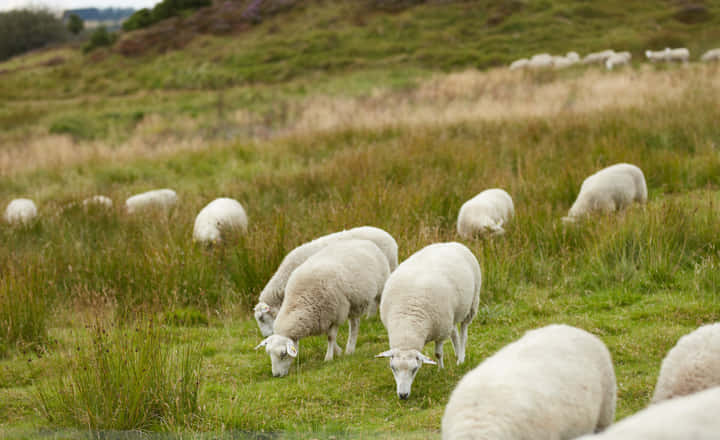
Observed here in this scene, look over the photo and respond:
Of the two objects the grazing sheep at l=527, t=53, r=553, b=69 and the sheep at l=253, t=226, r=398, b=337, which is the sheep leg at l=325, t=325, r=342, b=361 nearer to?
the sheep at l=253, t=226, r=398, b=337

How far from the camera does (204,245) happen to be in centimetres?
934

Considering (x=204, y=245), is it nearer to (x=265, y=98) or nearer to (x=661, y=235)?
(x=661, y=235)

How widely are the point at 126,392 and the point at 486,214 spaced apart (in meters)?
5.72

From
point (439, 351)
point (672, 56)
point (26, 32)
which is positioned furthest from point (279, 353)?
point (26, 32)

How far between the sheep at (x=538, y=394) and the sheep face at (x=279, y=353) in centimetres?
274

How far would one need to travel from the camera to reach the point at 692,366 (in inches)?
Result: 136

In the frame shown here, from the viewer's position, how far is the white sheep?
36.7 feet

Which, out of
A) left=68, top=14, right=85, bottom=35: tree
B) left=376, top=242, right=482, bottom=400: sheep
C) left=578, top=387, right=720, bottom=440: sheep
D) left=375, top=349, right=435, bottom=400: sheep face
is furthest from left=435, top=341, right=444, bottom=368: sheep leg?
left=68, top=14, right=85, bottom=35: tree

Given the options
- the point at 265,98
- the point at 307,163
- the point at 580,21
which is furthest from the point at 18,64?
the point at 307,163

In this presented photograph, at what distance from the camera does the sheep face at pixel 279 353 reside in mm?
5824

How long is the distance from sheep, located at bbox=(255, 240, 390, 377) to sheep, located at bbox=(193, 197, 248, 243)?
3278 millimetres

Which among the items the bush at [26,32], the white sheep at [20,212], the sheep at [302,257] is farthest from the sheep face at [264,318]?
the bush at [26,32]

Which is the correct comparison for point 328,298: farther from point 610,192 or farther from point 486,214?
point 610,192

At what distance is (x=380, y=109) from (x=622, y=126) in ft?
25.7
